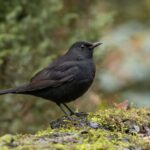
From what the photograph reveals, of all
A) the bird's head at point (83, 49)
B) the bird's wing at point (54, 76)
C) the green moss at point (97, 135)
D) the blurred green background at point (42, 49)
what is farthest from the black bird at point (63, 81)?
the blurred green background at point (42, 49)

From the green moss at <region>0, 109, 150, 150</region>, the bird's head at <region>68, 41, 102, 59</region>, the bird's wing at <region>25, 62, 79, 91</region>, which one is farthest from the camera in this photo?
the bird's head at <region>68, 41, 102, 59</region>

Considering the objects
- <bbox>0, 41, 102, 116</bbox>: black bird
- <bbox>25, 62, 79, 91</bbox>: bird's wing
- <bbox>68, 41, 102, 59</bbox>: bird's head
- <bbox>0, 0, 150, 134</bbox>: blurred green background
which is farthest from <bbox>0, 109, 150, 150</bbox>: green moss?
<bbox>0, 0, 150, 134</bbox>: blurred green background

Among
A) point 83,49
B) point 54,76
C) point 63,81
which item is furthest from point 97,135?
point 83,49

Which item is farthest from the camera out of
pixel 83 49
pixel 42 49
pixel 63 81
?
pixel 42 49

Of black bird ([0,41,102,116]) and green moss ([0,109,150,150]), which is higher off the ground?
black bird ([0,41,102,116])

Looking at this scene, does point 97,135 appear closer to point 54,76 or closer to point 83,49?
point 54,76

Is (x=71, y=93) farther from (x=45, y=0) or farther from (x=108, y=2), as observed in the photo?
(x=108, y=2)

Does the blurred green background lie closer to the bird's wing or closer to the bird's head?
the bird's head
